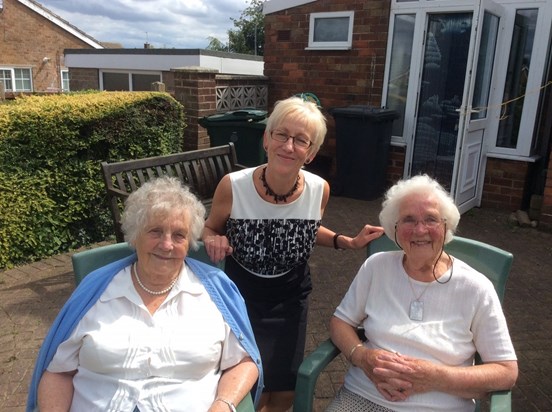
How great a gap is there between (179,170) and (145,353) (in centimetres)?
275

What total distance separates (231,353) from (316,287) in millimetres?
2350

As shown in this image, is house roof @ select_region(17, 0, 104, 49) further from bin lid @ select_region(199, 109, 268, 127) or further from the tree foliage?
bin lid @ select_region(199, 109, 268, 127)

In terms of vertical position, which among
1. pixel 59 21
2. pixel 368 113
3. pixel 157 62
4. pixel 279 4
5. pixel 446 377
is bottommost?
pixel 446 377

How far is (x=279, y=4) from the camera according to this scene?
7.64 metres

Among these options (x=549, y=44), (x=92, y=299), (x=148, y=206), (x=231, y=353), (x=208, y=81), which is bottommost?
(x=231, y=353)

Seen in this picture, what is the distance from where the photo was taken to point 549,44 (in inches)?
235

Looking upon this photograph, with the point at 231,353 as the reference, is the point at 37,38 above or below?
above

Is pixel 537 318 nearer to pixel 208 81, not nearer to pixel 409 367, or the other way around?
pixel 409 367

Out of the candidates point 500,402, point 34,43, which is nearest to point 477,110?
point 500,402

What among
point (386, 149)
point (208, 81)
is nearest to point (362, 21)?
point (386, 149)

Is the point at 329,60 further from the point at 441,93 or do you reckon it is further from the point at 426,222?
the point at 426,222

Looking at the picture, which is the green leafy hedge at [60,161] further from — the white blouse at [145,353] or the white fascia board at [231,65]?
the white fascia board at [231,65]

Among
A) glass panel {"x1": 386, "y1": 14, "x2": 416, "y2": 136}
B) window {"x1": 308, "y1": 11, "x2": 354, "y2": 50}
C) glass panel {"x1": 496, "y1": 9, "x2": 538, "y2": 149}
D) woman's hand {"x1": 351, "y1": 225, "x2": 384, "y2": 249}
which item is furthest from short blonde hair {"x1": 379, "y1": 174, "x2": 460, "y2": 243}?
window {"x1": 308, "y1": 11, "x2": 354, "y2": 50}

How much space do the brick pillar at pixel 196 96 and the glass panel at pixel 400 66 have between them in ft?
8.21
